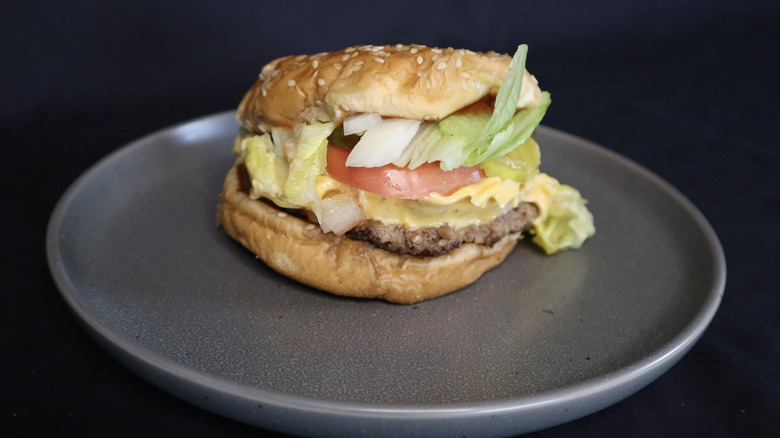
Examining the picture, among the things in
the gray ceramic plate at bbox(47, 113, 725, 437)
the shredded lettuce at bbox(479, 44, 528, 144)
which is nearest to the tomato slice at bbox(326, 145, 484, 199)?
the shredded lettuce at bbox(479, 44, 528, 144)

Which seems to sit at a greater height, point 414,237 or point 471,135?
point 471,135

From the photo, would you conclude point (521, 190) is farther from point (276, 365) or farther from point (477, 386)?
point (276, 365)

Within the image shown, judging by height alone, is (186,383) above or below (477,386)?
above

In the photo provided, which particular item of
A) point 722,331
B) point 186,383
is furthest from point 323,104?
point 722,331

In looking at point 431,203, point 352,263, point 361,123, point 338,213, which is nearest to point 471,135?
point 431,203

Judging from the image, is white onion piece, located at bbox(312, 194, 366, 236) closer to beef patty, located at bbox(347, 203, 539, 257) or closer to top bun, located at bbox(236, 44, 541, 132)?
beef patty, located at bbox(347, 203, 539, 257)

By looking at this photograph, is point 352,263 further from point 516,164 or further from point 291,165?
point 516,164

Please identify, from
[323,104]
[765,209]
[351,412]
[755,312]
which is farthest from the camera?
[765,209]
